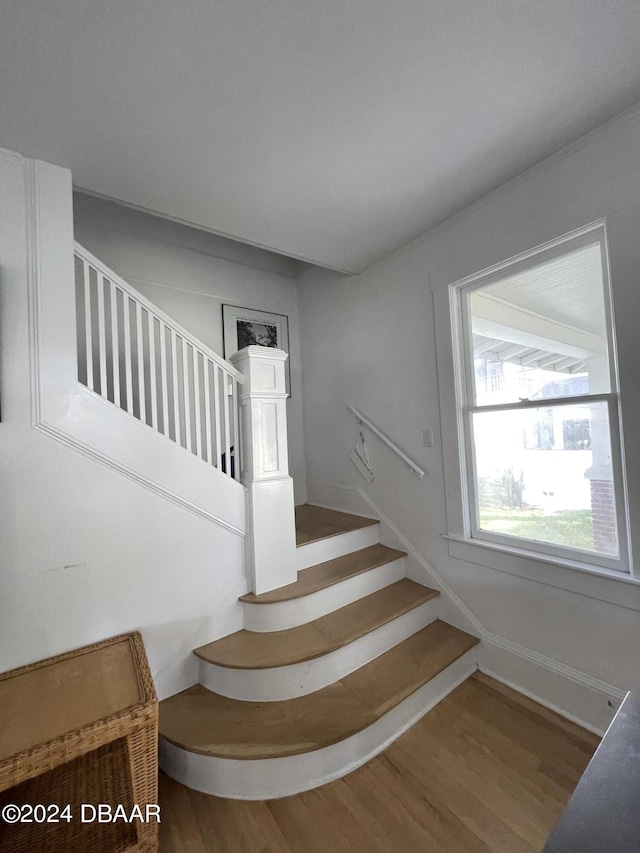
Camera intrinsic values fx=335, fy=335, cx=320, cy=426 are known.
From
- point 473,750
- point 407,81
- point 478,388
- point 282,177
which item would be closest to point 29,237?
point 282,177

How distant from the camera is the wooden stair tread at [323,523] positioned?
2.33 metres

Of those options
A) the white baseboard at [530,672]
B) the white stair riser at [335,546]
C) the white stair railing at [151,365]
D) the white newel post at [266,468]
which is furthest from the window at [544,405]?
the white stair railing at [151,365]

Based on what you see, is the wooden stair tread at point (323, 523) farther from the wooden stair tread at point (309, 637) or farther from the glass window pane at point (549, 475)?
the glass window pane at point (549, 475)

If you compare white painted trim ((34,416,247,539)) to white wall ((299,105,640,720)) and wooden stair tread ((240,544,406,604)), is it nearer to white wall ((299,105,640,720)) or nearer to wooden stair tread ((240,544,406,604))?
wooden stair tread ((240,544,406,604))

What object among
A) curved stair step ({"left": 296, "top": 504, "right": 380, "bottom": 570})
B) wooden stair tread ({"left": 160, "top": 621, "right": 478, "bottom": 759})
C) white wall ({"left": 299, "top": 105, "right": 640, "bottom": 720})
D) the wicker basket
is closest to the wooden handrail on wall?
white wall ({"left": 299, "top": 105, "right": 640, "bottom": 720})

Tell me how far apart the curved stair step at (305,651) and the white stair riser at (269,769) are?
0.26 m

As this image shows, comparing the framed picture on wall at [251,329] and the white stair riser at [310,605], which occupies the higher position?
the framed picture on wall at [251,329]

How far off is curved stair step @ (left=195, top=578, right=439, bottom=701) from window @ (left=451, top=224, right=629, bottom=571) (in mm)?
716

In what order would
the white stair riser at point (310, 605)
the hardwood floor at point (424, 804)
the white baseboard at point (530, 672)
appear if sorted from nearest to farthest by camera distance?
the hardwood floor at point (424, 804)
the white baseboard at point (530, 672)
the white stair riser at point (310, 605)

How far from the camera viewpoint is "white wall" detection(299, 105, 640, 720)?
143 centimetres

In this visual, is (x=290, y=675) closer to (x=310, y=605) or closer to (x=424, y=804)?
(x=310, y=605)

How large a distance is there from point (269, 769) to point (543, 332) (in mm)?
2354

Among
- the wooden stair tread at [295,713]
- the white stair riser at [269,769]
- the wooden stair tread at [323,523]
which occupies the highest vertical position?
the wooden stair tread at [323,523]

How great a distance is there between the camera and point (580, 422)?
1627mm
